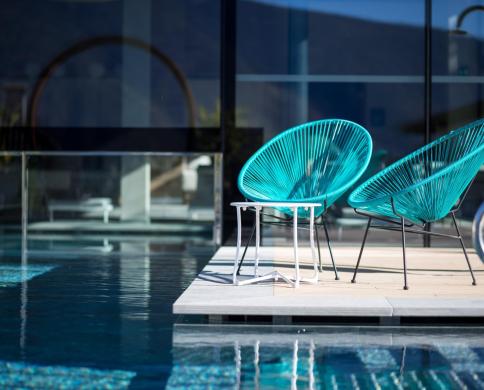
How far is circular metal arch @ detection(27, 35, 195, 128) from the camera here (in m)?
8.02

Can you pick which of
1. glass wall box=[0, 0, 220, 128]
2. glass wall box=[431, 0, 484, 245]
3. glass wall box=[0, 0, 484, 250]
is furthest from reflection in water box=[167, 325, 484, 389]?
glass wall box=[0, 0, 220, 128]

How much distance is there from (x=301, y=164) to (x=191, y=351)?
97.9 inches

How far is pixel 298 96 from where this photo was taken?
791 centimetres

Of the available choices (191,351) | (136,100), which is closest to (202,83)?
(136,100)

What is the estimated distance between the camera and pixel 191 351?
3.21 metres

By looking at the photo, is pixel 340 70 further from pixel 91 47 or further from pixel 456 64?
pixel 91 47

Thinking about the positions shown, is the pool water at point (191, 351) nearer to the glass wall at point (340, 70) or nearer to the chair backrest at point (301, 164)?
the chair backrest at point (301, 164)

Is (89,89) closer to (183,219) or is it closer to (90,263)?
(183,219)

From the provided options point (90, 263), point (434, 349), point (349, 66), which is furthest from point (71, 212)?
point (434, 349)

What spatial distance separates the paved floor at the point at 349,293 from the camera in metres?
3.78

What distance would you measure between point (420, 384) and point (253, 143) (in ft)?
17.6

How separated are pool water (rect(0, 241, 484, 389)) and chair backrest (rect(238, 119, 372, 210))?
1.00 meters

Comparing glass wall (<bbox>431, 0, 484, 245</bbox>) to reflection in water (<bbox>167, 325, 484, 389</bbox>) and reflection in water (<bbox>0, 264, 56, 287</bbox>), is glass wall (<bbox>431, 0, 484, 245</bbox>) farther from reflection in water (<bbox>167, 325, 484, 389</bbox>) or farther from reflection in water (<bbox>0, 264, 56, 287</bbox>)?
reflection in water (<bbox>167, 325, 484, 389</bbox>)

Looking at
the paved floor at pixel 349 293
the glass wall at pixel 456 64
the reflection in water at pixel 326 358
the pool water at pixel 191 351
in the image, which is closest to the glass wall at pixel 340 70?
the glass wall at pixel 456 64
